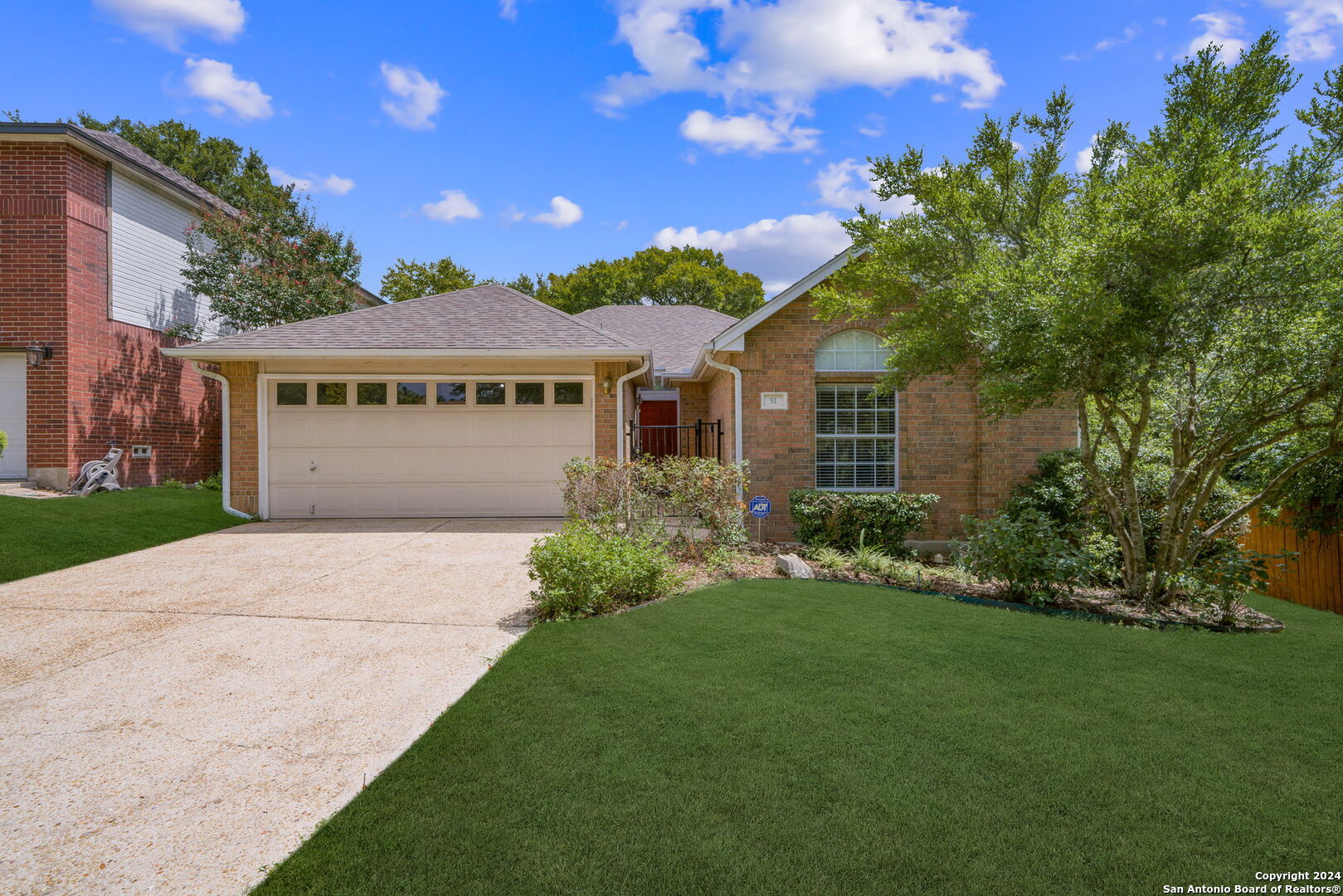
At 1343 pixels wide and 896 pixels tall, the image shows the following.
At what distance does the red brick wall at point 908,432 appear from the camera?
32.1ft

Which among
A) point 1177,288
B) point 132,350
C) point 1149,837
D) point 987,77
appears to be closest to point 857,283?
point 987,77

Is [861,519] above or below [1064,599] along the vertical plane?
above

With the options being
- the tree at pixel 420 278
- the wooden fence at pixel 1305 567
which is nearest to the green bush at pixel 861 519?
the wooden fence at pixel 1305 567

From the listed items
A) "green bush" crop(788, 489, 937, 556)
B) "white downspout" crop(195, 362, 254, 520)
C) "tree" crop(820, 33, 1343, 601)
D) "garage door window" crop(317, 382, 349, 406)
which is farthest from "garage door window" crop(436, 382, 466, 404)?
"tree" crop(820, 33, 1343, 601)

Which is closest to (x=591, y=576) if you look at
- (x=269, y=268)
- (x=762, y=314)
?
(x=762, y=314)

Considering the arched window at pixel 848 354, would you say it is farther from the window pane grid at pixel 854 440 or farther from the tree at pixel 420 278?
the tree at pixel 420 278

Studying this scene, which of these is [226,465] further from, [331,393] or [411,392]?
[411,392]

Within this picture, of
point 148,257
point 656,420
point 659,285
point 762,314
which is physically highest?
point 659,285

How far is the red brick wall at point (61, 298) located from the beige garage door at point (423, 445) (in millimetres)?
3691

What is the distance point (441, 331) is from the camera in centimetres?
1119

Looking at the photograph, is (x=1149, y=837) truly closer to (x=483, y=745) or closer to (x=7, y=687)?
(x=483, y=745)

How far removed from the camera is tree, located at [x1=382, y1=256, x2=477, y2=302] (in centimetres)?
2622

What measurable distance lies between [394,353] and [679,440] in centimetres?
632

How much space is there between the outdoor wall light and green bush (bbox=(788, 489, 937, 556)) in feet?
40.7
